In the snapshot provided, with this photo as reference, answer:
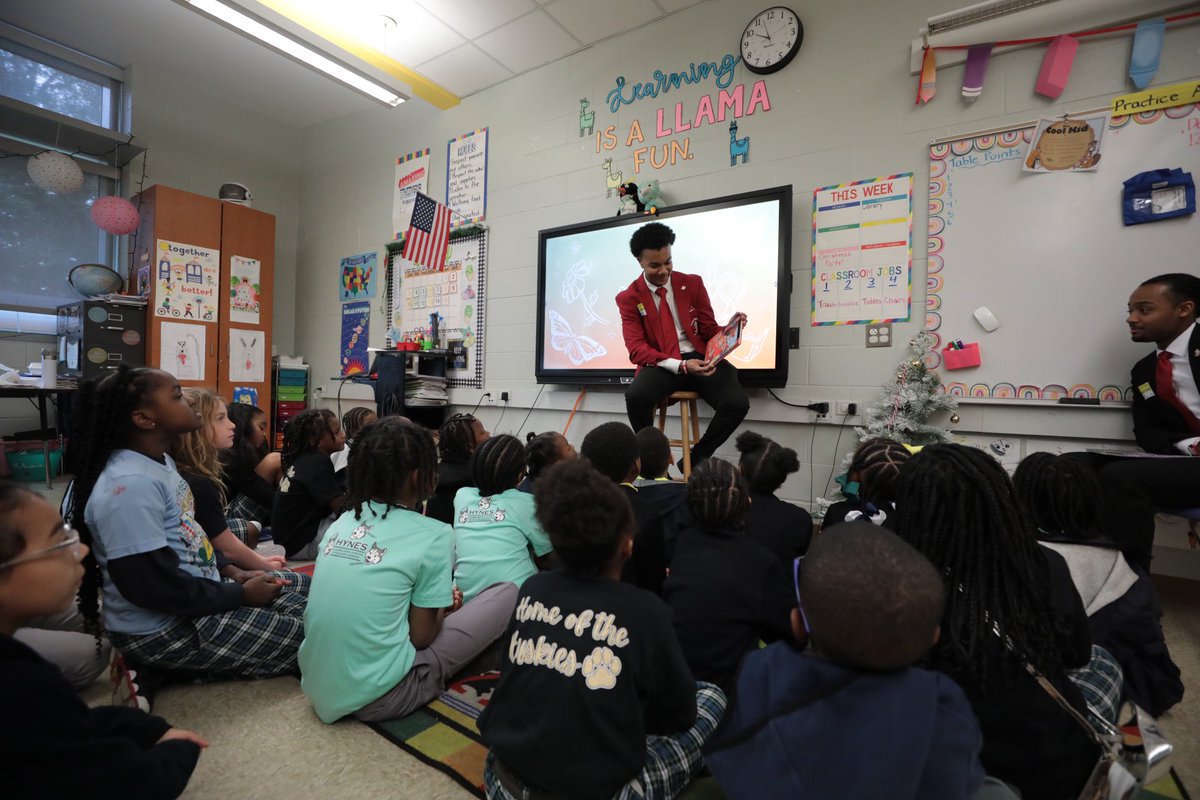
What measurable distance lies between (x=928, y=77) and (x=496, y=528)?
2.87m

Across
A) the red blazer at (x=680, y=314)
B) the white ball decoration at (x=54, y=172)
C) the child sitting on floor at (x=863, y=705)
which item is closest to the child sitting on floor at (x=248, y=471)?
the red blazer at (x=680, y=314)

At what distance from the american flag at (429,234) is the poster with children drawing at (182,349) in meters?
1.97

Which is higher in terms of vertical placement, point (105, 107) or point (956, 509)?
point (105, 107)

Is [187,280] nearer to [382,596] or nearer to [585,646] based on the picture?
[382,596]

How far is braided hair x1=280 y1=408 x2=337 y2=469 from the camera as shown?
2320 millimetres

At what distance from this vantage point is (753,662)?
77 cm

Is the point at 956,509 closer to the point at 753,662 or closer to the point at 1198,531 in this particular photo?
the point at 753,662

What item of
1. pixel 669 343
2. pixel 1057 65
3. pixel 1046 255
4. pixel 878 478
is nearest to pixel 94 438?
pixel 878 478

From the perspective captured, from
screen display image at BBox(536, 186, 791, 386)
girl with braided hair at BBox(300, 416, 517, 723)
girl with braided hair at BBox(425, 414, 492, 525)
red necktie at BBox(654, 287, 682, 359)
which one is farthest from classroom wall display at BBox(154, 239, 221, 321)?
girl with braided hair at BBox(300, 416, 517, 723)

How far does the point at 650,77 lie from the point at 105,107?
4.66m

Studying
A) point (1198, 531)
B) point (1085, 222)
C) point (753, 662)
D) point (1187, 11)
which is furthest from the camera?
point (1085, 222)

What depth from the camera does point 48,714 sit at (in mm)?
656

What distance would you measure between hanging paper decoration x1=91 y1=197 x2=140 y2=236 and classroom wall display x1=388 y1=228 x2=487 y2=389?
1969mm

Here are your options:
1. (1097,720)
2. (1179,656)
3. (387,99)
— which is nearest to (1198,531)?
(1179,656)
